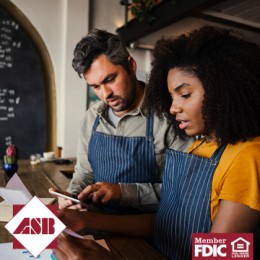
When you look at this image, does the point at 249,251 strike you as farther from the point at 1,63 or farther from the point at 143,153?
the point at 1,63


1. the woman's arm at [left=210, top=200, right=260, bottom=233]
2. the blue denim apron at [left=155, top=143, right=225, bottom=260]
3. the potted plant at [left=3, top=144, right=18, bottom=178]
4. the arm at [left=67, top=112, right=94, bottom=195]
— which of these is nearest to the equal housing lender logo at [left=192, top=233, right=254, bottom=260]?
the woman's arm at [left=210, top=200, right=260, bottom=233]

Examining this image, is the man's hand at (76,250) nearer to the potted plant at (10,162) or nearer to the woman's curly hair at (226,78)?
the woman's curly hair at (226,78)

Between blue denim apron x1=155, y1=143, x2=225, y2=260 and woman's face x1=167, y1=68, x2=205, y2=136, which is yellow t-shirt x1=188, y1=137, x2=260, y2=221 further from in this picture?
woman's face x1=167, y1=68, x2=205, y2=136

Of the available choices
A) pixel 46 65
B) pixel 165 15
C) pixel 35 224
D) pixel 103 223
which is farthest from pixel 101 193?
pixel 46 65

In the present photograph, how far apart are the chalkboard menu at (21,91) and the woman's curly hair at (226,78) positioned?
11.0ft

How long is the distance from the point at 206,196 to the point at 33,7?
3765 mm

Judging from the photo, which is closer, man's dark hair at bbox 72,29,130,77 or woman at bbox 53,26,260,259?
woman at bbox 53,26,260,259

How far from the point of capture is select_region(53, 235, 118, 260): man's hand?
2.60 ft

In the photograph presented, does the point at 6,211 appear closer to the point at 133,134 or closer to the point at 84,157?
the point at 84,157

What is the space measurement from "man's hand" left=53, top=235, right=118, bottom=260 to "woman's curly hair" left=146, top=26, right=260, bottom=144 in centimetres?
53

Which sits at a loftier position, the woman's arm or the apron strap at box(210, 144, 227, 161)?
the apron strap at box(210, 144, 227, 161)

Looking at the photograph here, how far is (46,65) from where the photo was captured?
4.27 meters

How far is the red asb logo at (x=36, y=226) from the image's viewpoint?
71 cm

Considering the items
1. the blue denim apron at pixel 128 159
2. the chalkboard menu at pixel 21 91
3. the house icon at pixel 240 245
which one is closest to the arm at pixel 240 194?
the house icon at pixel 240 245
